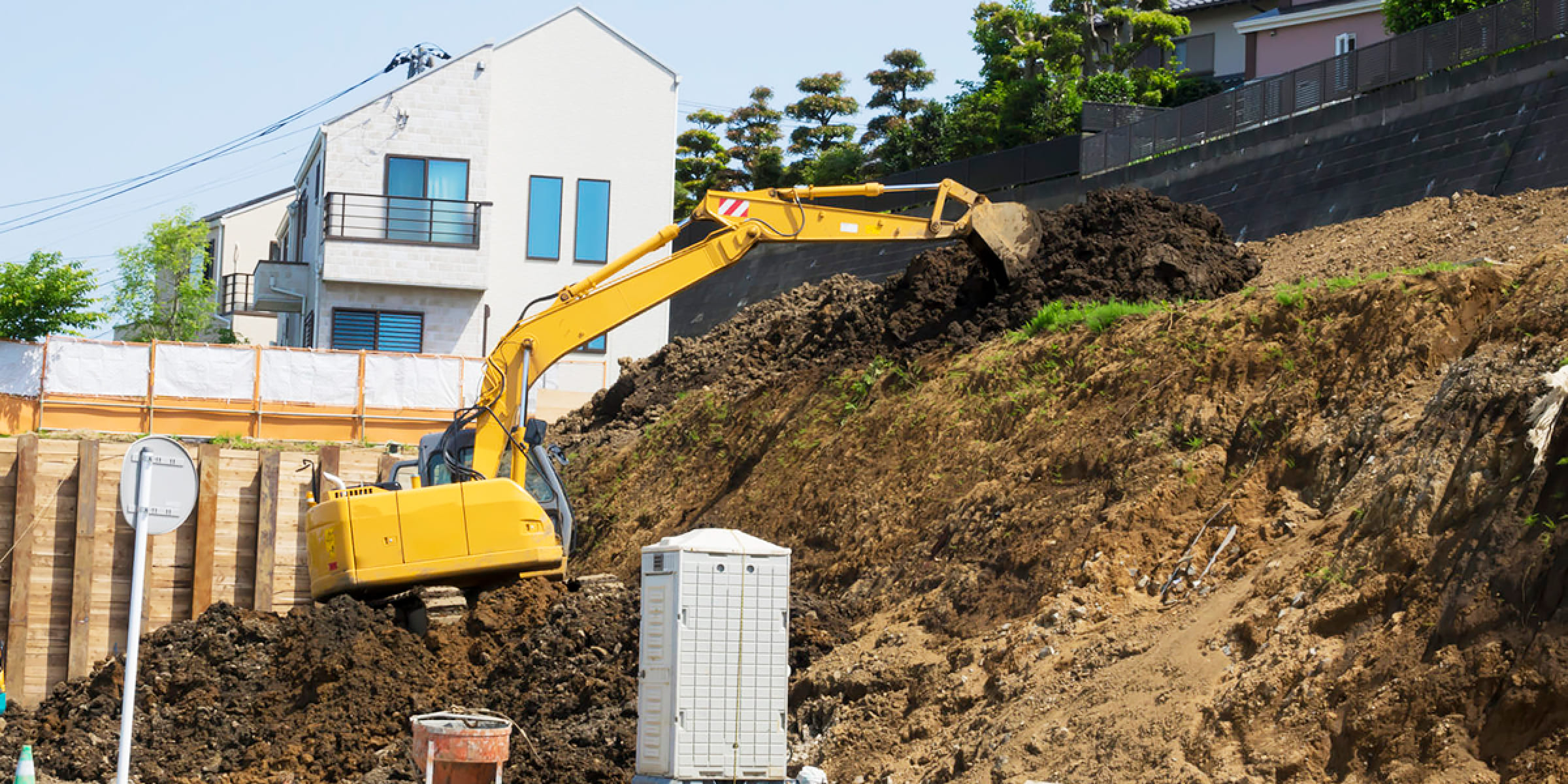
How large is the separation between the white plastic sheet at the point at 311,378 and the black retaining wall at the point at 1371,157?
11.3 metres

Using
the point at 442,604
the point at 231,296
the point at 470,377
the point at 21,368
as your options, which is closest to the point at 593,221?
the point at 470,377

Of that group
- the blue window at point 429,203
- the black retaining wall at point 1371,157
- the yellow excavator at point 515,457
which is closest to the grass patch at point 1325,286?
the yellow excavator at point 515,457

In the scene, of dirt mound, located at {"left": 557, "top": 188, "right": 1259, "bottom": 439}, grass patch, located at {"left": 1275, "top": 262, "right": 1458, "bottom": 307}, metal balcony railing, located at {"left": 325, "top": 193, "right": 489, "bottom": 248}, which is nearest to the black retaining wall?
dirt mound, located at {"left": 557, "top": 188, "right": 1259, "bottom": 439}

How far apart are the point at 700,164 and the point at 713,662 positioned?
148 ft

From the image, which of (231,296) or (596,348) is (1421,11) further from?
(231,296)

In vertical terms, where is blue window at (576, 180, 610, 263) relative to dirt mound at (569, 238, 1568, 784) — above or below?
above

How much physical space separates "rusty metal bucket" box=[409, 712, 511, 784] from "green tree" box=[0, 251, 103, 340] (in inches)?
1245

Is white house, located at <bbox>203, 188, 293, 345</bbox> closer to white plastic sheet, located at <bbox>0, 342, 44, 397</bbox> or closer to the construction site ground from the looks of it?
white plastic sheet, located at <bbox>0, 342, 44, 397</bbox>

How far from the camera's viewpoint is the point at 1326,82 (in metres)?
22.7

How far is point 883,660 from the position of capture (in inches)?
502

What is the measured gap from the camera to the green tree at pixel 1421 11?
89.3ft

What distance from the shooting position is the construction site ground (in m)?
9.06

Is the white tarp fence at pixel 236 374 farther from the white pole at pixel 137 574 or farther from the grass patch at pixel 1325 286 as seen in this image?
the white pole at pixel 137 574

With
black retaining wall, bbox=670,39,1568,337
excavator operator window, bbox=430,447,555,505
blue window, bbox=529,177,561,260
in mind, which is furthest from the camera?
blue window, bbox=529,177,561,260
